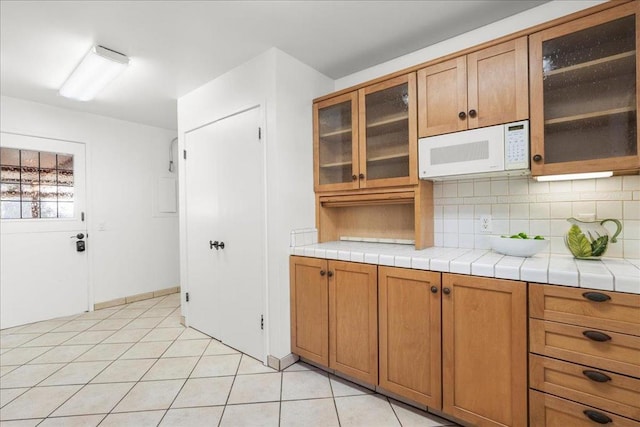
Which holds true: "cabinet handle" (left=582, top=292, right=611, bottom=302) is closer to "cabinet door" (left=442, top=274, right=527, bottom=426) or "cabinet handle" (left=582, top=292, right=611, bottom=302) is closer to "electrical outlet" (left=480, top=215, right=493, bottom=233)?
"cabinet door" (left=442, top=274, right=527, bottom=426)

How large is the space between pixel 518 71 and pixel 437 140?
21.0 inches

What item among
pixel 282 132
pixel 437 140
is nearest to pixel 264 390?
pixel 282 132

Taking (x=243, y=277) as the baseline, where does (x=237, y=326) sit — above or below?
below

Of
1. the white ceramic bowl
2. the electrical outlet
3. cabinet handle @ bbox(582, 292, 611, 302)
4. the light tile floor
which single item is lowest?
the light tile floor

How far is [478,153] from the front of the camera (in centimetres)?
173

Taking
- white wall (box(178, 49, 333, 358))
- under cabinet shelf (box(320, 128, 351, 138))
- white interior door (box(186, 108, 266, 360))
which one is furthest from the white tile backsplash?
white interior door (box(186, 108, 266, 360))

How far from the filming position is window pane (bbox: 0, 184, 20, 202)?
3.07 meters

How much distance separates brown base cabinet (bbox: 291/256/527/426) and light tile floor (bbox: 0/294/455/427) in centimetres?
19

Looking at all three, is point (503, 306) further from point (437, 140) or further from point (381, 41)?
point (381, 41)

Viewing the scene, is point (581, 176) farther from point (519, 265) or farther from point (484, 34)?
point (484, 34)

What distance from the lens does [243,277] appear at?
96.6 inches

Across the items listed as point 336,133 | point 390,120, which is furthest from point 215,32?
point 390,120

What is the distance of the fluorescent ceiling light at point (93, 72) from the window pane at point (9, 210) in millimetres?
1362

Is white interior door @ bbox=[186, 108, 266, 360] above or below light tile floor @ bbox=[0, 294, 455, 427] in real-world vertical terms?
above
